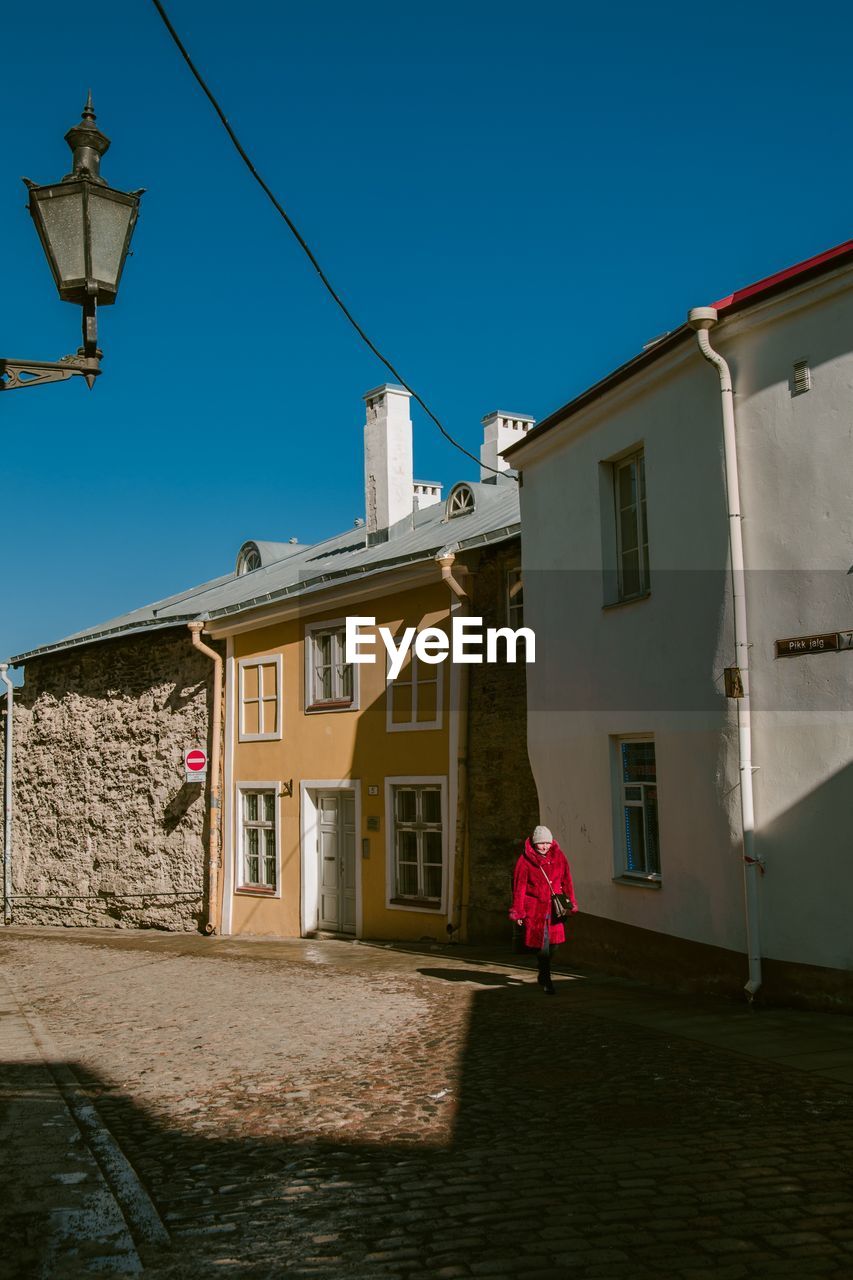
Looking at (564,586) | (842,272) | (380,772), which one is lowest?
(380,772)

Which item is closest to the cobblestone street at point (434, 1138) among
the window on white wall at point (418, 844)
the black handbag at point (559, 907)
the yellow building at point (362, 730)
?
the black handbag at point (559, 907)

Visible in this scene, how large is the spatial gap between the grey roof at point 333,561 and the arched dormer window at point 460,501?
0.08 m

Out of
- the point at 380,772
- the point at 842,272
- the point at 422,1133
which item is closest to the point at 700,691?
the point at 842,272

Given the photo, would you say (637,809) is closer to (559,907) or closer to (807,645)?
(559,907)

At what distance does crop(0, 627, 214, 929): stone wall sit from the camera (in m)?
21.3

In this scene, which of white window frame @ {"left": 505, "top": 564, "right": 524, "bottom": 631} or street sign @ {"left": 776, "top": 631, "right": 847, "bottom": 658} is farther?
white window frame @ {"left": 505, "top": 564, "right": 524, "bottom": 631}

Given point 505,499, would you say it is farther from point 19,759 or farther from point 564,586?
point 19,759

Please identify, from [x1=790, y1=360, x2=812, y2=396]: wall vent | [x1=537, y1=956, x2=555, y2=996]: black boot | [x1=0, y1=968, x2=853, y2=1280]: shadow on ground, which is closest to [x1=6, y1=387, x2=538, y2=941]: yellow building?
[x1=537, y1=956, x2=555, y2=996]: black boot

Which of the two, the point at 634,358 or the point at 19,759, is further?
the point at 19,759

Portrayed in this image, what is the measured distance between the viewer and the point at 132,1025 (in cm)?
1002

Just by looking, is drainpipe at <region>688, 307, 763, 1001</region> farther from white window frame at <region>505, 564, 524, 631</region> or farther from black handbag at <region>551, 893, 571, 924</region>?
white window frame at <region>505, 564, 524, 631</region>

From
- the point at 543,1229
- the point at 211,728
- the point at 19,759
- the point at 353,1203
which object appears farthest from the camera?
Answer: the point at 19,759

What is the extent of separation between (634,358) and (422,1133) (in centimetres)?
729

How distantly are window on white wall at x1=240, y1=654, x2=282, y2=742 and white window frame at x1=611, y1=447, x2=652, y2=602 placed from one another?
901 cm
